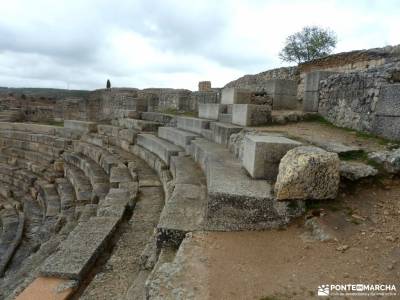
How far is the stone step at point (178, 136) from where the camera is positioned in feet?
23.4

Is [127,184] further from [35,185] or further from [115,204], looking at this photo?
[35,185]

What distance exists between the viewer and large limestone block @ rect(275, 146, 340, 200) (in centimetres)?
290

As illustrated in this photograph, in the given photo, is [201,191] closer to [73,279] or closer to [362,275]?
[73,279]

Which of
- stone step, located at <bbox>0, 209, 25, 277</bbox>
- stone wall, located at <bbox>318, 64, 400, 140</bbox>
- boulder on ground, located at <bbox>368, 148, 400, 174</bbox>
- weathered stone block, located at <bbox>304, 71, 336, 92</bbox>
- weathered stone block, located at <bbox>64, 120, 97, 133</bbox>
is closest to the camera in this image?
boulder on ground, located at <bbox>368, 148, 400, 174</bbox>

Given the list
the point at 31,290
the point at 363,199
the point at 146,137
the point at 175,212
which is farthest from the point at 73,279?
the point at 146,137

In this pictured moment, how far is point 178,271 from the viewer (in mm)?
2234

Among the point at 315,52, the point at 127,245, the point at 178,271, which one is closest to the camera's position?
the point at 178,271

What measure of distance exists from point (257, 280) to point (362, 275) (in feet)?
2.30

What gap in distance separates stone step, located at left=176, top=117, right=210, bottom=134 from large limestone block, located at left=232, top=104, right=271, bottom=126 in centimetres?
120

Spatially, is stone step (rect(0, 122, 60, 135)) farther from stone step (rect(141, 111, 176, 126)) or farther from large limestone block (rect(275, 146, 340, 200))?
large limestone block (rect(275, 146, 340, 200))

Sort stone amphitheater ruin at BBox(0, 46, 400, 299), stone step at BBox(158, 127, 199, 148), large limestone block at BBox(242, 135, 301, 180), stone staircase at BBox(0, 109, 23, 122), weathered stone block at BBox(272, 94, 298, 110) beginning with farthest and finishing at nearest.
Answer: stone staircase at BBox(0, 109, 23, 122) → weathered stone block at BBox(272, 94, 298, 110) → stone step at BBox(158, 127, 199, 148) → large limestone block at BBox(242, 135, 301, 180) → stone amphitheater ruin at BBox(0, 46, 400, 299)

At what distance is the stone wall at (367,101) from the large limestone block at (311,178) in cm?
187

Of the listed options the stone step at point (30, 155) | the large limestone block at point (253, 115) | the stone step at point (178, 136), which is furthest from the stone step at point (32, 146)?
the large limestone block at point (253, 115)

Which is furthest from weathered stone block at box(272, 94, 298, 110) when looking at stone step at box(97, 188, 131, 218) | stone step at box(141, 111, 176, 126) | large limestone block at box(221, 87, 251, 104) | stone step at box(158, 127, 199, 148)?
stone step at box(97, 188, 131, 218)
